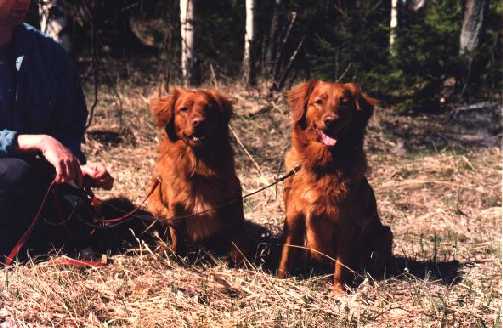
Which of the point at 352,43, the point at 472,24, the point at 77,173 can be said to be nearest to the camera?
the point at 77,173

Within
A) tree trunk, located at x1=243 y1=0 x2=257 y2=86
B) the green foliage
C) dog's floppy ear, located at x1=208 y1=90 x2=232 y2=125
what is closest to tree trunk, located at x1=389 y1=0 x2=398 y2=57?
the green foliage

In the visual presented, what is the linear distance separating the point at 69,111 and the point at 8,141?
0.51m

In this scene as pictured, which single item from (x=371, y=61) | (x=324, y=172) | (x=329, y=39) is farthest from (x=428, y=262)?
(x=329, y=39)

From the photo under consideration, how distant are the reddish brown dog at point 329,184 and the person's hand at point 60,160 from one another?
4.01 feet

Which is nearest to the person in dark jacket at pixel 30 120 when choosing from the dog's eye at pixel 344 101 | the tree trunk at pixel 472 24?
the dog's eye at pixel 344 101

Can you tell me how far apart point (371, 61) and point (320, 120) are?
238 inches

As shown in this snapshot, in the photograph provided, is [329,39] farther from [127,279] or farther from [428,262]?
[127,279]

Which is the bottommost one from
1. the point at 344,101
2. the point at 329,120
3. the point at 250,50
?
the point at 329,120

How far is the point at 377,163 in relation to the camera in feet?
23.1

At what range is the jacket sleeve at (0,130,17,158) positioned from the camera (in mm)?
3309

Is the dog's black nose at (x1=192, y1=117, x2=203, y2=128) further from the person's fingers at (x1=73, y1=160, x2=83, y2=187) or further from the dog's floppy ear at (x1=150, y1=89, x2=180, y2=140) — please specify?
the person's fingers at (x1=73, y1=160, x2=83, y2=187)

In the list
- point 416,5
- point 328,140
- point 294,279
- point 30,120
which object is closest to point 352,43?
point 416,5

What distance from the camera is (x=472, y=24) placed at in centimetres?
1077

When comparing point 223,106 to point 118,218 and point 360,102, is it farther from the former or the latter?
point 118,218
